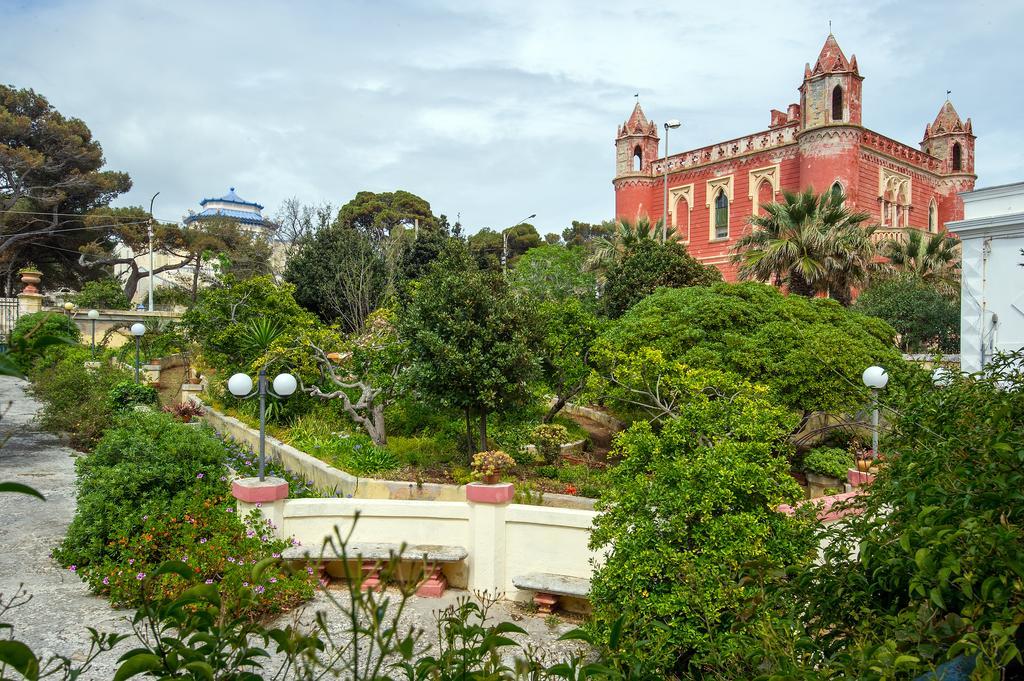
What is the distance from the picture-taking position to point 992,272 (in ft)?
48.7

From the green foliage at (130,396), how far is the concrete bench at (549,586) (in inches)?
478

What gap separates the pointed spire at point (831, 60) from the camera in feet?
86.0

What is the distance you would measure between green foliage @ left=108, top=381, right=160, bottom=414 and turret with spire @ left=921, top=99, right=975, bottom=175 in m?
33.7

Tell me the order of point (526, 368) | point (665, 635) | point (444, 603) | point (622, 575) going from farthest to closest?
point (526, 368), point (444, 603), point (622, 575), point (665, 635)

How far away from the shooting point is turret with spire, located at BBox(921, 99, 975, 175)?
1287 inches

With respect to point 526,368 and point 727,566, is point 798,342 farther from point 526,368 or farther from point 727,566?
point 727,566

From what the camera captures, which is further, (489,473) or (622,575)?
(489,473)

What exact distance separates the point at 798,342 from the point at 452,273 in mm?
6484

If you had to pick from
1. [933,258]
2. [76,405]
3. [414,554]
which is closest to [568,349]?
[414,554]

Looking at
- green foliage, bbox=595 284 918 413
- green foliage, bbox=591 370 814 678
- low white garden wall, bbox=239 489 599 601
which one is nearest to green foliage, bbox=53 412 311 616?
low white garden wall, bbox=239 489 599 601

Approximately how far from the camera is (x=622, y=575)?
5617 millimetres

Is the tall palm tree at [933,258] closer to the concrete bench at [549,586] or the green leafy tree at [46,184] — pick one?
the concrete bench at [549,586]

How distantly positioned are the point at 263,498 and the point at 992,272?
48.5 ft

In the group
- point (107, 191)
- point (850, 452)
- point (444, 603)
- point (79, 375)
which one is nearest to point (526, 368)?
point (444, 603)
